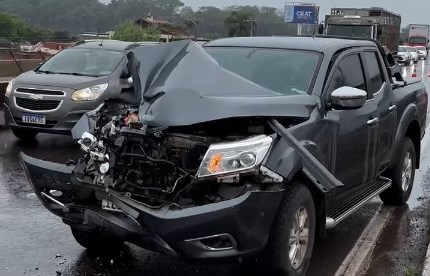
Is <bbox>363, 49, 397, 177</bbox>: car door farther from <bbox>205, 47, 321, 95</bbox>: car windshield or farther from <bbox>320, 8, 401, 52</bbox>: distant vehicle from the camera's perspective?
<bbox>320, 8, 401, 52</bbox>: distant vehicle

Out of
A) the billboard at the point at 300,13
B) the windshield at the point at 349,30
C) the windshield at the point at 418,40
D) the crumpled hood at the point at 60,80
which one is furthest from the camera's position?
the billboard at the point at 300,13

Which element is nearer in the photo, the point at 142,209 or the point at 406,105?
the point at 142,209

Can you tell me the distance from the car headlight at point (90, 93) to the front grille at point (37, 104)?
291mm

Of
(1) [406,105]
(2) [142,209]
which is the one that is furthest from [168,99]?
(1) [406,105]

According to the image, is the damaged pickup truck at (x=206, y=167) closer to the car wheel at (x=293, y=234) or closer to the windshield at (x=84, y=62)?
the car wheel at (x=293, y=234)

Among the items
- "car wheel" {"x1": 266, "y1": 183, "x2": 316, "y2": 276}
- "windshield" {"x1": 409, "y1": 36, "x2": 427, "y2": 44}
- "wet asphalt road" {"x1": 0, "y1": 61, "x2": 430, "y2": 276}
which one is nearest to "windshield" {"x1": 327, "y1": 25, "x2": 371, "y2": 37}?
"wet asphalt road" {"x1": 0, "y1": 61, "x2": 430, "y2": 276}

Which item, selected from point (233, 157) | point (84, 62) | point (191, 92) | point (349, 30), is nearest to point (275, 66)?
point (191, 92)

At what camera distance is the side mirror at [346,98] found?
4801 mm

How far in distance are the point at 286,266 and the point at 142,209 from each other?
1.07 meters

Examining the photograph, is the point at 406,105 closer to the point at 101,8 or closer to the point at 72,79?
the point at 72,79

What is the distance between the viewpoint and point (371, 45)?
642cm

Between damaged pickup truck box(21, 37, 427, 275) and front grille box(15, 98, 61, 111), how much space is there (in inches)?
185

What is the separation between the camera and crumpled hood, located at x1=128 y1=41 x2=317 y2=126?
3.97 metres

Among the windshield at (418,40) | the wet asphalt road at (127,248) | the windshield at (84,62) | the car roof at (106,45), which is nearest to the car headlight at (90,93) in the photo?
the windshield at (84,62)
